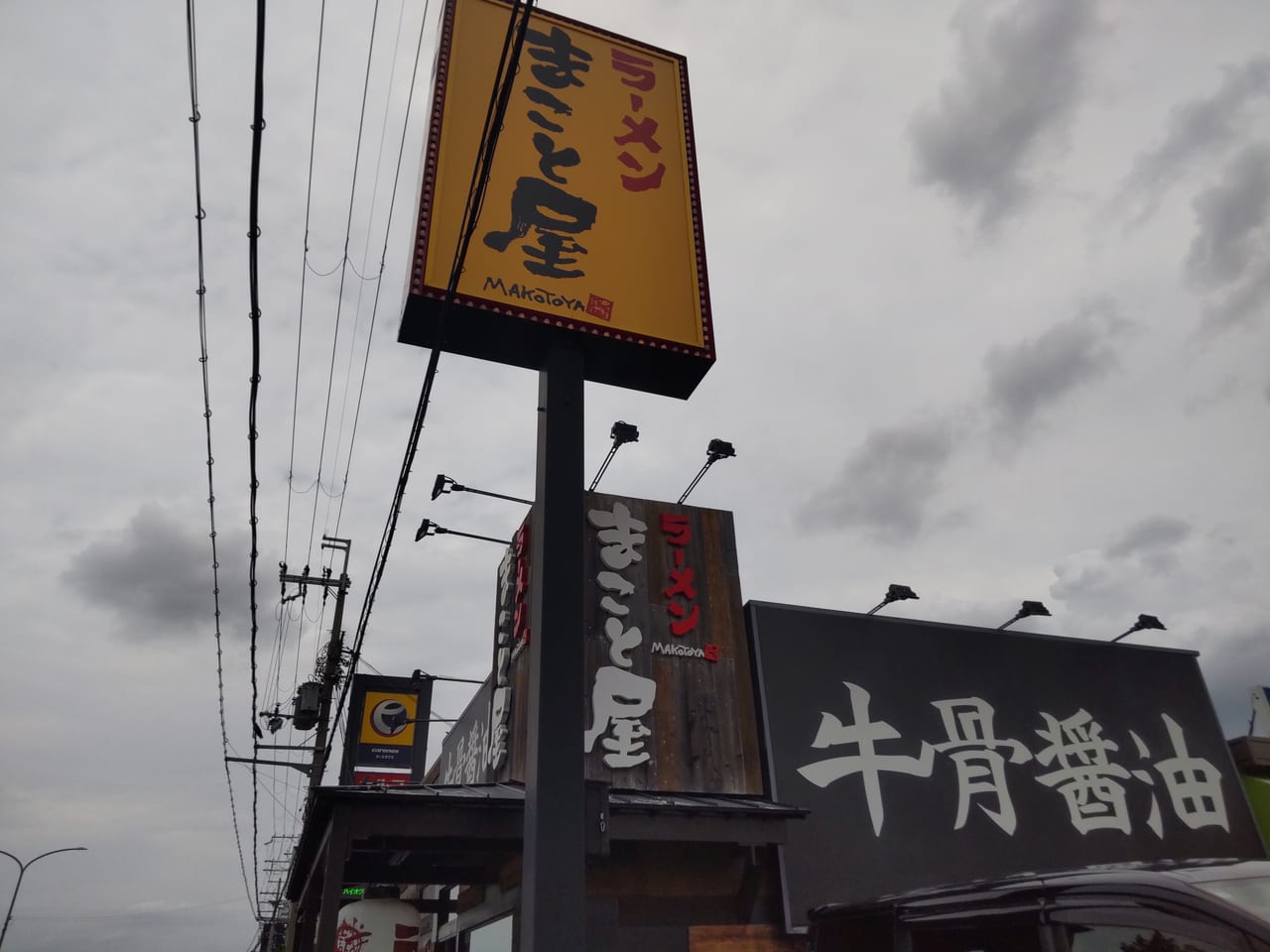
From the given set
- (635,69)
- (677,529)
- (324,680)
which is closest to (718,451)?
(677,529)

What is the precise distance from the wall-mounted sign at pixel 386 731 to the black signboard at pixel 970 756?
1347cm

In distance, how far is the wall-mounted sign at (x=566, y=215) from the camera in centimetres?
947

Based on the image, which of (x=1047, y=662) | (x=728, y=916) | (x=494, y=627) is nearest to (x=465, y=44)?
(x=494, y=627)

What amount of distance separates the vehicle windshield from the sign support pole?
192 inches

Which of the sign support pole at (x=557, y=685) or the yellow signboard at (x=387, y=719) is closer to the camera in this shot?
the sign support pole at (x=557, y=685)

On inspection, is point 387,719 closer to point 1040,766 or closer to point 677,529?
point 677,529

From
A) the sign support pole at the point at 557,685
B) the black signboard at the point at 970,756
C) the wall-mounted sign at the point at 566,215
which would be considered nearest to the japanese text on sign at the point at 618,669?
the black signboard at the point at 970,756

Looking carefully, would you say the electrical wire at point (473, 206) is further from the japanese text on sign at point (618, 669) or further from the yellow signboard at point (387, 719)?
the yellow signboard at point (387, 719)

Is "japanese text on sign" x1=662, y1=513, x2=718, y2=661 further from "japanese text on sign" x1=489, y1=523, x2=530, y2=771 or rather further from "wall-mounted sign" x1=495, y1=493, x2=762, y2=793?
"japanese text on sign" x1=489, y1=523, x2=530, y2=771

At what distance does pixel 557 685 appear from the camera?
775 cm

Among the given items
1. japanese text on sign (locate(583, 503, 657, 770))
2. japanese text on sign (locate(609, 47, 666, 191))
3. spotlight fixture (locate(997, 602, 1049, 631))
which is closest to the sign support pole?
japanese text on sign (locate(583, 503, 657, 770))

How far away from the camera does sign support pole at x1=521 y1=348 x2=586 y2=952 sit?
274 inches

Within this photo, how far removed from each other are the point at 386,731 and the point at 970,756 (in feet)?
52.9

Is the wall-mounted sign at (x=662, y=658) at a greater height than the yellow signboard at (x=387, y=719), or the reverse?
the yellow signboard at (x=387, y=719)
